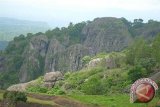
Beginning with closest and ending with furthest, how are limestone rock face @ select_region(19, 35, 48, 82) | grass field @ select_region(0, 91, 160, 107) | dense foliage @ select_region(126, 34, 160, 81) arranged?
grass field @ select_region(0, 91, 160, 107) < dense foliage @ select_region(126, 34, 160, 81) < limestone rock face @ select_region(19, 35, 48, 82)

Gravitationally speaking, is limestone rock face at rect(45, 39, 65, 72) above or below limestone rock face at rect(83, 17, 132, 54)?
below

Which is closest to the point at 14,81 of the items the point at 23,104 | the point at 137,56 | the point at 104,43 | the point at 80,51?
the point at 80,51

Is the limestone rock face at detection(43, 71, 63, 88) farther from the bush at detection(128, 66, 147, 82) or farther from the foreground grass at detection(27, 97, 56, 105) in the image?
the foreground grass at detection(27, 97, 56, 105)

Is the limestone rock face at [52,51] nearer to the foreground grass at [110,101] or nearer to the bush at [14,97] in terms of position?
the foreground grass at [110,101]

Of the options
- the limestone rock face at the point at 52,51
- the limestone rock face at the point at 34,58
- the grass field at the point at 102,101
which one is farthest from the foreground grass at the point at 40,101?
the limestone rock face at the point at 52,51

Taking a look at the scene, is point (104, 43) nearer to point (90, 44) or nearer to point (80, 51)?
point (90, 44)

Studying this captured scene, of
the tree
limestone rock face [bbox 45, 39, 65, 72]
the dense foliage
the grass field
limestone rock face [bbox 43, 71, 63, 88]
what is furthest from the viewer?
limestone rock face [bbox 45, 39, 65, 72]

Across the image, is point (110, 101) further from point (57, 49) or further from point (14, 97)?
point (57, 49)

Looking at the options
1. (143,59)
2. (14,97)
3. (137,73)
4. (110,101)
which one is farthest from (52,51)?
(14,97)

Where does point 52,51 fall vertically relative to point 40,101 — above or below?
below

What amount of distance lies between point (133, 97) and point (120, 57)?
58.6m

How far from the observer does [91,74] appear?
92500mm

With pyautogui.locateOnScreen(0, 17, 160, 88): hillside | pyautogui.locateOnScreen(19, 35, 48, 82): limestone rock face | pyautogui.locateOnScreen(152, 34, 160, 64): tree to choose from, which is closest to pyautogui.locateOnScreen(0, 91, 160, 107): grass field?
pyautogui.locateOnScreen(152, 34, 160, 64): tree

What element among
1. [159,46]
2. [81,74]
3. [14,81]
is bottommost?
[14,81]
